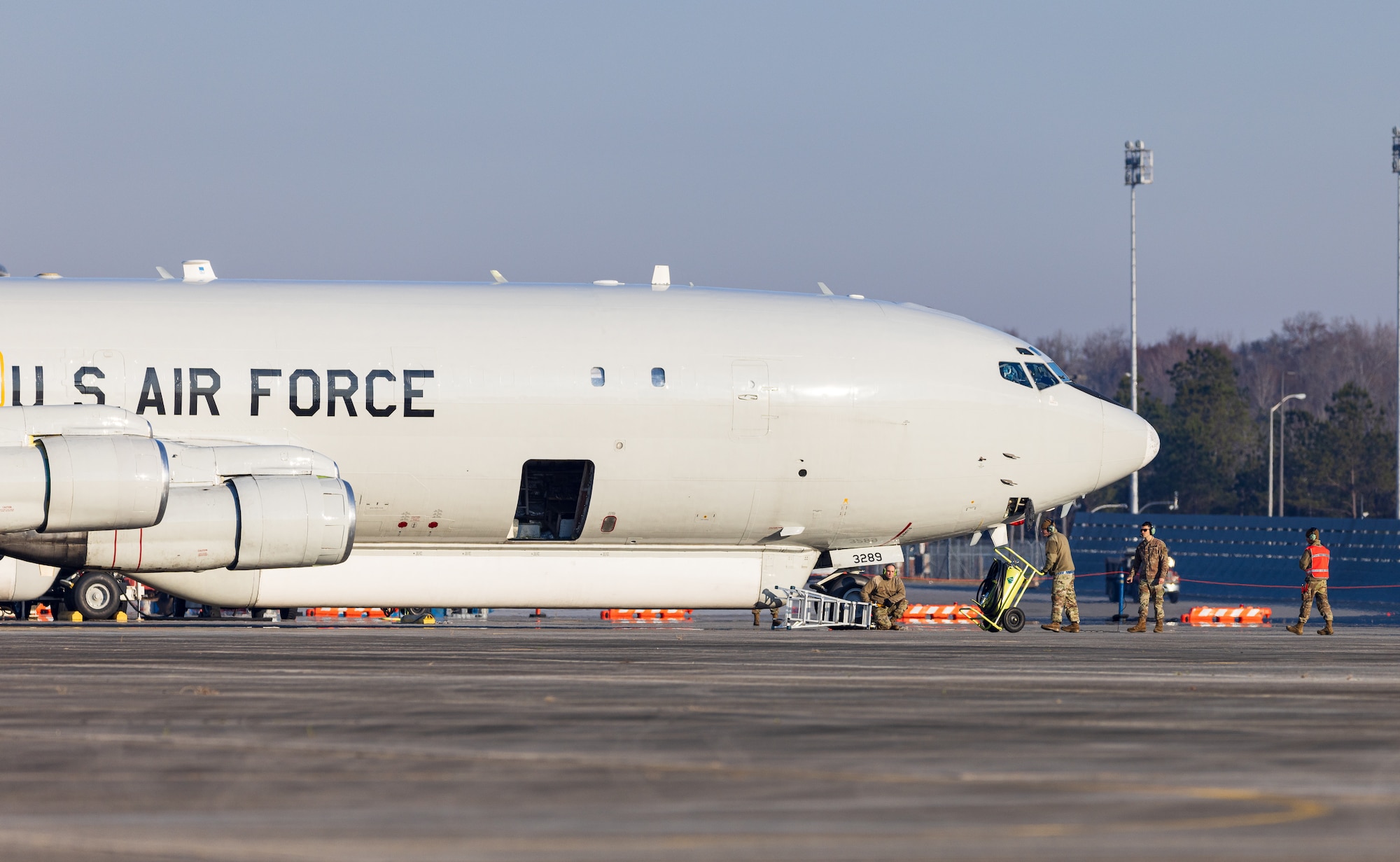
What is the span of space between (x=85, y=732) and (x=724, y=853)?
5977 mm

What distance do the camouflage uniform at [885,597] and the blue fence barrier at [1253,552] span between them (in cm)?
2986

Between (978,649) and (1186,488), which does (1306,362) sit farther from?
(978,649)

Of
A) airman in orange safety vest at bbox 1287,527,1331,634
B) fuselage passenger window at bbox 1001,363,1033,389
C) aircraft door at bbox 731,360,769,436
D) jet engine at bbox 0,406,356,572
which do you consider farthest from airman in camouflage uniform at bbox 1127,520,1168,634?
jet engine at bbox 0,406,356,572

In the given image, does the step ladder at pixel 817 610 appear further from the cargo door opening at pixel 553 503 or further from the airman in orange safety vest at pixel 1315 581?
the airman in orange safety vest at pixel 1315 581

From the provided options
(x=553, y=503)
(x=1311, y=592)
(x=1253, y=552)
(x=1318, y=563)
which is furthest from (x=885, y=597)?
(x=1253, y=552)

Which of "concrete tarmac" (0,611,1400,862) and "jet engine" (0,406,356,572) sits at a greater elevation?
"jet engine" (0,406,356,572)

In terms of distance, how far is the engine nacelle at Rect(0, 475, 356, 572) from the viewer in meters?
23.6

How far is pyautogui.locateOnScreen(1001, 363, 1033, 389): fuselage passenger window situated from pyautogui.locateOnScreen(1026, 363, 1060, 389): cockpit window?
0.48 ft

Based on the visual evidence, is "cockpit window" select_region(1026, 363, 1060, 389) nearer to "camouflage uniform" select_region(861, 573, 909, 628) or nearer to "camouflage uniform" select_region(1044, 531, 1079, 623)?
"camouflage uniform" select_region(1044, 531, 1079, 623)

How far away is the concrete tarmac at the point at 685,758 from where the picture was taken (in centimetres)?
748

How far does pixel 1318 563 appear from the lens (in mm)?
30344

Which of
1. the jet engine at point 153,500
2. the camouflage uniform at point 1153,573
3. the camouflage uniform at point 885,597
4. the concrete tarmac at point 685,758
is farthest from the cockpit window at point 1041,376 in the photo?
the jet engine at point 153,500

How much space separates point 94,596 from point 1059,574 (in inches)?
722

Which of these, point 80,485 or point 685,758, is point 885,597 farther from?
point 685,758
